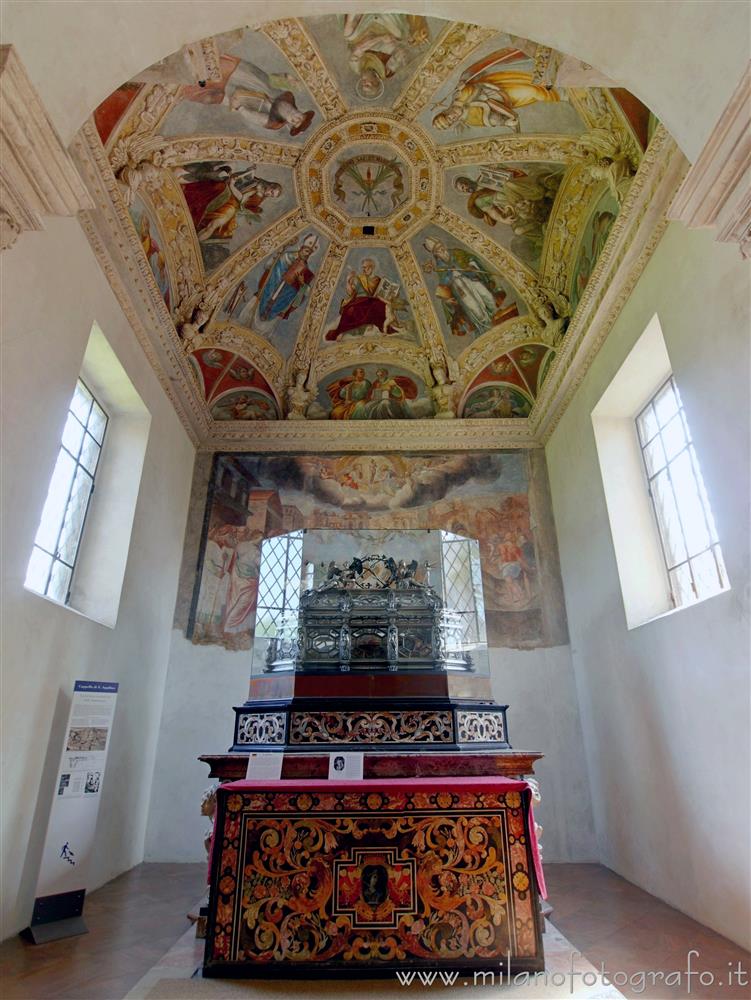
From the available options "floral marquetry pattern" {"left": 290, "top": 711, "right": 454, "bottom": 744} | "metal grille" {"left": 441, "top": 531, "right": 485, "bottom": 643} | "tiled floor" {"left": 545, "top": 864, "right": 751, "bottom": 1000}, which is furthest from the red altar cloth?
"metal grille" {"left": 441, "top": 531, "right": 485, "bottom": 643}

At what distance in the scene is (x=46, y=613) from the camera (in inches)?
221

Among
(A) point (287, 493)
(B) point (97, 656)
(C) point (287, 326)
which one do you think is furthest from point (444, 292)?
(B) point (97, 656)

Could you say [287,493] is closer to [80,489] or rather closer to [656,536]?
[80,489]

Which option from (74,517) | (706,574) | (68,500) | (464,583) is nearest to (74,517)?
(74,517)

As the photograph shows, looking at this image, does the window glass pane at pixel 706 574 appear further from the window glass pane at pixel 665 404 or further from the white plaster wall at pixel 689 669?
the window glass pane at pixel 665 404

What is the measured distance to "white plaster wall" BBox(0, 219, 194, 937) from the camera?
16.3ft

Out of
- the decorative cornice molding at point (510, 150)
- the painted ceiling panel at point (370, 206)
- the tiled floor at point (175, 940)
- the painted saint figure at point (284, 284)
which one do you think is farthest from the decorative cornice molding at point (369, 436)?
the tiled floor at point (175, 940)

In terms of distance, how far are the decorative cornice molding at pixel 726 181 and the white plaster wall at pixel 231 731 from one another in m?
6.95

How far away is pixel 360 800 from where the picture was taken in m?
4.29

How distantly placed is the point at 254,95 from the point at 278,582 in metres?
6.36

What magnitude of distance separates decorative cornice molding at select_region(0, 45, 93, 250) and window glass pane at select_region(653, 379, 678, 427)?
6.27 metres

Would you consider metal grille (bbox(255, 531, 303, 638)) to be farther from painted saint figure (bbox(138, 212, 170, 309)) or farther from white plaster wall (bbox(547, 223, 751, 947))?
white plaster wall (bbox(547, 223, 751, 947))

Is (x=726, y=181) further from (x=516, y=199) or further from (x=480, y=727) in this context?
(x=516, y=199)

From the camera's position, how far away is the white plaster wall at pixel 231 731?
8164 millimetres
